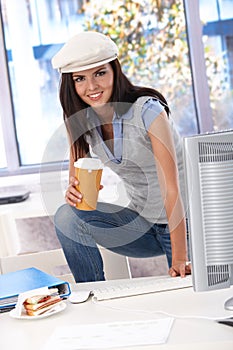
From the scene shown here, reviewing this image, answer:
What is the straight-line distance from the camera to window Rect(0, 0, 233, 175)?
3791 mm

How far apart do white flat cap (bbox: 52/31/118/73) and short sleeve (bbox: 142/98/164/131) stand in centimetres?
19

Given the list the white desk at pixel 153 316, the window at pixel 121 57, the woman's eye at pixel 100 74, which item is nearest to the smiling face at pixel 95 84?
the woman's eye at pixel 100 74

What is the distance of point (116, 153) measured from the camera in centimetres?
232

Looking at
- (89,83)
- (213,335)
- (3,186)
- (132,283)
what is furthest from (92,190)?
(3,186)

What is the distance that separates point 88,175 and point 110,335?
0.55 m

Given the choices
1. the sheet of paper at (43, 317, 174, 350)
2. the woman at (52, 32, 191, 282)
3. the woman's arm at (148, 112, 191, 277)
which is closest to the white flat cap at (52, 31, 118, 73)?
the woman at (52, 32, 191, 282)

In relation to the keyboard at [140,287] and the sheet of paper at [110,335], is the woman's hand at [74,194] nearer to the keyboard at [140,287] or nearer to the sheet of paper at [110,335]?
the keyboard at [140,287]

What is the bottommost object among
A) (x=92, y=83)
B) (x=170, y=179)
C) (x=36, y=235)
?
(x=36, y=235)

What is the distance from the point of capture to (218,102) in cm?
386

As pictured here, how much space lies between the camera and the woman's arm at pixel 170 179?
2150mm

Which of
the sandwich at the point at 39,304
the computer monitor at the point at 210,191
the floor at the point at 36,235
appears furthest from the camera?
the floor at the point at 36,235

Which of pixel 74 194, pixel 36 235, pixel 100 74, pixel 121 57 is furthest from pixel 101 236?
pixel 121 57

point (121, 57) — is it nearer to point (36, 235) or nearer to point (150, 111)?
point (36, 235)

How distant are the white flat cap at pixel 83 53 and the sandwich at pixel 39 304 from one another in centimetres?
76
